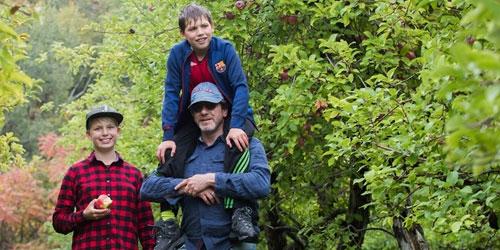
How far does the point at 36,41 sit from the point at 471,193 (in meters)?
34.5

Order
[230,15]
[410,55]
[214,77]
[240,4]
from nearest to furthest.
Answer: [214,77] < [410,55] < [240,4] < [230,15]

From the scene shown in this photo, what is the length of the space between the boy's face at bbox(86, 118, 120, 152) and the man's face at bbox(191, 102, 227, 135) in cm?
75

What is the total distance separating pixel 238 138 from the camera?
411 cm

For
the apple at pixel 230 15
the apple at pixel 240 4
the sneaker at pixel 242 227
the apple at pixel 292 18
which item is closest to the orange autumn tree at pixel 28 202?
the apple at pixel 230 15

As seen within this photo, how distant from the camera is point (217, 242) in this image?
4074 mm

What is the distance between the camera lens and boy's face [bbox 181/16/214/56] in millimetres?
4445

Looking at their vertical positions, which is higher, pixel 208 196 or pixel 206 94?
pixel 206 94

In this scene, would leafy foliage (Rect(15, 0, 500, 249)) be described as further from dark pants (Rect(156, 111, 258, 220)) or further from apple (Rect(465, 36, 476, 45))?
dark pants (Rect(156, 111, 258, 220))

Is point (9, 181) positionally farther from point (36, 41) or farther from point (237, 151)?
point (237, 151)

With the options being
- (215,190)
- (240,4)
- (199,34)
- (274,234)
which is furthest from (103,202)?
(274,234)

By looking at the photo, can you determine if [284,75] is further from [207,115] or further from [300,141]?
[207,115]

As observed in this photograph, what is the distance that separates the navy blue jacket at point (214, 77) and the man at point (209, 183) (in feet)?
0.35

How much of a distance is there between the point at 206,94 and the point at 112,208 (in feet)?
3.31

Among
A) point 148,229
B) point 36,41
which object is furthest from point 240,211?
point 36,41
